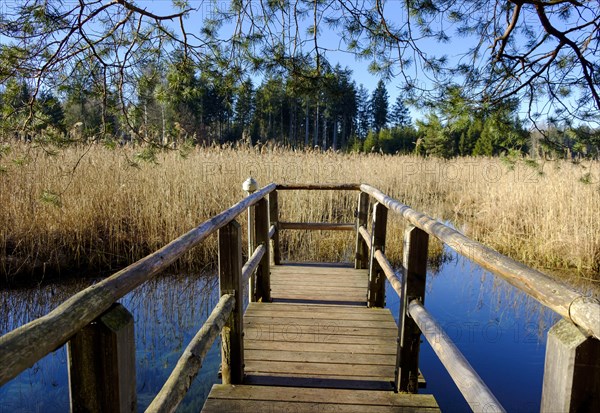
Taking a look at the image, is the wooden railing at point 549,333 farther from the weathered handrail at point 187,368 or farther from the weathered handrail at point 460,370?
the weathered handrail at point 187,368

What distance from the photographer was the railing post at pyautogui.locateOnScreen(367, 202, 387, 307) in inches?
123

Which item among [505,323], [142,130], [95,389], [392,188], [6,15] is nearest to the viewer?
[95,389]

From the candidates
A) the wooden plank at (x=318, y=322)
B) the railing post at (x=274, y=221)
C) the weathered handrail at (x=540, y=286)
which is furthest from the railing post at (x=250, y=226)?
the weathered handrail at (x=540, y=286)

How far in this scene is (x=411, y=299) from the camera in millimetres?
1855

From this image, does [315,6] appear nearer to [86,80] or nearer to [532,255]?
[86,80]

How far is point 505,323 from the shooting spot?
412 centimetres

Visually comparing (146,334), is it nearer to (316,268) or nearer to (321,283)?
(321,283)

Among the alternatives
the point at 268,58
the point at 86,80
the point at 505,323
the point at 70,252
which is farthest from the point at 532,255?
the point at 70,252

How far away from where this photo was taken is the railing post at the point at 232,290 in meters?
1.93

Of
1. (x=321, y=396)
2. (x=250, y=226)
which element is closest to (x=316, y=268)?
(x=250, y=226)

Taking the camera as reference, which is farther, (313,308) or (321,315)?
(313,308)

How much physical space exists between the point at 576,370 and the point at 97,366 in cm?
87

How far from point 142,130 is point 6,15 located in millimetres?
1255

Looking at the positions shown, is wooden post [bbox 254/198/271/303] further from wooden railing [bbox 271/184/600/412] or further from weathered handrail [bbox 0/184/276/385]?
weathered handrail [bbox 0/184/276/385]
